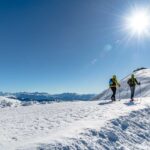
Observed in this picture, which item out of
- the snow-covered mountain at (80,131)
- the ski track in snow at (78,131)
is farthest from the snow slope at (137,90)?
the ski track in snow at (78,131)

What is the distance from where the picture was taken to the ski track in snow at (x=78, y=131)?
1658 cm

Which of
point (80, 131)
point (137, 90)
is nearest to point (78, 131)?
point (80, 131)

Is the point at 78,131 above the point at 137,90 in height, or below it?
below

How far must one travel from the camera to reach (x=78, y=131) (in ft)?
Result: 61.8

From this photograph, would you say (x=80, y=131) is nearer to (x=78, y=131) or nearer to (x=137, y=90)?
(x=78, y=131)

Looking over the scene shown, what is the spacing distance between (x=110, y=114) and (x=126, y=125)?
2.53 meters

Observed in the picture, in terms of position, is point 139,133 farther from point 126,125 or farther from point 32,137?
point 32,137

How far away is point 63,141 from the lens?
16750mm

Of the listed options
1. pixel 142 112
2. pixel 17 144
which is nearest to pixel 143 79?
pixel 142 112

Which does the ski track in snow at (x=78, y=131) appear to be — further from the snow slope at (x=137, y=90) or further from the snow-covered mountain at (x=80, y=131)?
the snow slope at (x=137, y=90)

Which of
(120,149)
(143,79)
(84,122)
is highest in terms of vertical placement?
(143,79)

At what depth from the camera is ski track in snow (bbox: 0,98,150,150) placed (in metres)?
16.6

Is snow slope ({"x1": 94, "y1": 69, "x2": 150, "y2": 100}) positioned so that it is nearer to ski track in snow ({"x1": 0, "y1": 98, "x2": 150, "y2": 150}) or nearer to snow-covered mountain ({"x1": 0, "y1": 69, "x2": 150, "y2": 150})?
snow-covered mountain ({"x1": 0, "y1": 69, "x2": 150, "y2": 150})

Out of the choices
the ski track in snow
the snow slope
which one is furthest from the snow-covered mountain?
the snow slope
